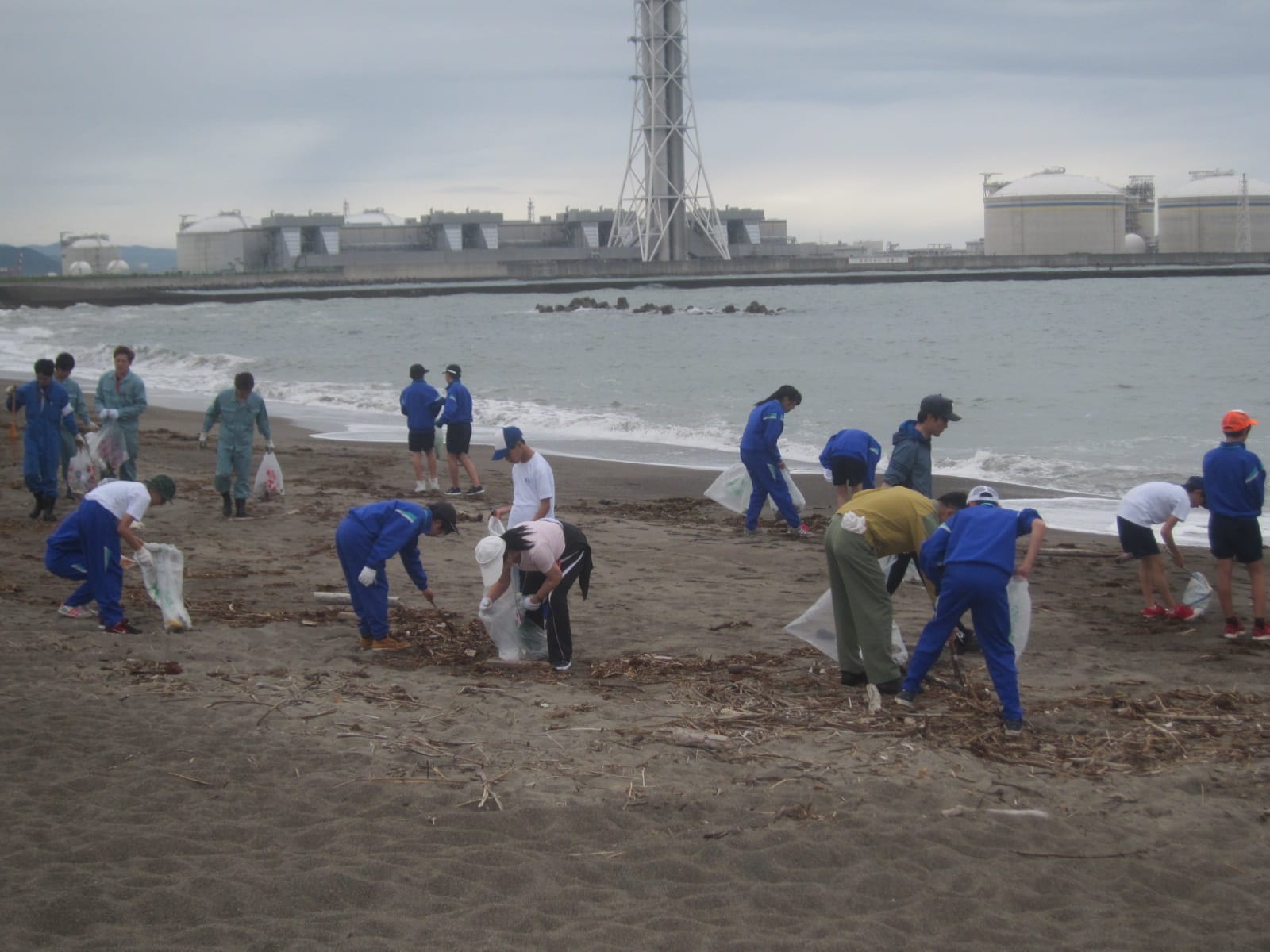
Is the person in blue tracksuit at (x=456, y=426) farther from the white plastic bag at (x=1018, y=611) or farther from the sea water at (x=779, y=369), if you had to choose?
the white plastic bag at (x=1018, y=611)

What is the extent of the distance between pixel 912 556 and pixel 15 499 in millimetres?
9114

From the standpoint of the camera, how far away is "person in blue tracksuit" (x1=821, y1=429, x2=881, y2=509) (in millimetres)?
8602

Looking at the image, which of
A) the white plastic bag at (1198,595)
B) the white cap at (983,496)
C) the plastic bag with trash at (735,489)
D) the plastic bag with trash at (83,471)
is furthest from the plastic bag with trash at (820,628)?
the plastic bag with trash at (83,471)

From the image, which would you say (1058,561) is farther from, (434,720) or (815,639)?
(434,720)

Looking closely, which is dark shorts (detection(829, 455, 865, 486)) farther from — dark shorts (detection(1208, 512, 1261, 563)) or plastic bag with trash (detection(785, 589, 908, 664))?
dark shorts (detection(1208, 512, 1261, 563))

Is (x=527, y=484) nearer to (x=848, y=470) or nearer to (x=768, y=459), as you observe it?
(x=848, y=470)

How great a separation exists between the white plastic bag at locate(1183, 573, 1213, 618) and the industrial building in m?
128

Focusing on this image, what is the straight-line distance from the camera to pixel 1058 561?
970 centimetres

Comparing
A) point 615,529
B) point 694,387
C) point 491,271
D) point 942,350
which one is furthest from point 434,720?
point 491,271

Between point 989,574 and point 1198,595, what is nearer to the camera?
point 989,574

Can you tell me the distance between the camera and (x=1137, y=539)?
25.7 ft

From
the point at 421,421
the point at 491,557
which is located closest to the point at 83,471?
the point at 421,421

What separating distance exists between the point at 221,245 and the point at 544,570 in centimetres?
12040

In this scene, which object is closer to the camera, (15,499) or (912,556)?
(912,556)
